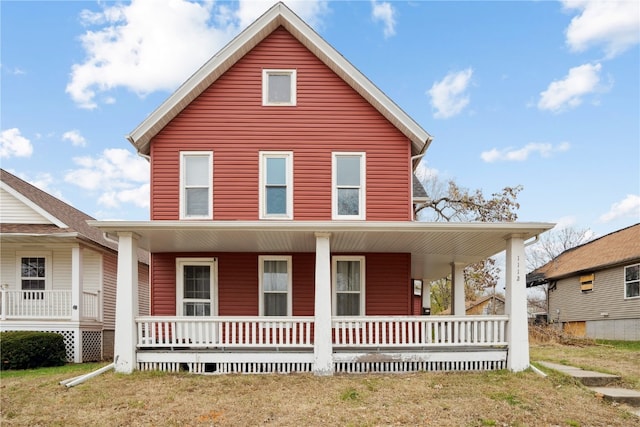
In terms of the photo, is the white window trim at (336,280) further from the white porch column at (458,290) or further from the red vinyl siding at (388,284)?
the white porch column at (458,290)

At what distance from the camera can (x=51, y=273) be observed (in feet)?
51.9

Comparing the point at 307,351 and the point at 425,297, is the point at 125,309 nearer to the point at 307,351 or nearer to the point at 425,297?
the point at 307,351

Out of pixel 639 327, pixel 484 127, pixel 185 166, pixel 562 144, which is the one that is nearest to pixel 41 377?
pixel 185 166

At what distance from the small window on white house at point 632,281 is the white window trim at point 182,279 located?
16321 millimetres

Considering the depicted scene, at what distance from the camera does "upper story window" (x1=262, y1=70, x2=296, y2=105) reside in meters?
12.9

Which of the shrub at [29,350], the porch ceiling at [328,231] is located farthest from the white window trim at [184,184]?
the shrub at [29,350]

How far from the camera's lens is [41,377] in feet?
36.2

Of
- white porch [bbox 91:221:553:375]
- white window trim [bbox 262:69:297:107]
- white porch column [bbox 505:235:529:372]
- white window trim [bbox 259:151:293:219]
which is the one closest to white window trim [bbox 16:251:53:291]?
white porch [bbox 91:221:553:375]

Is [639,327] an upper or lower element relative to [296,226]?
lower

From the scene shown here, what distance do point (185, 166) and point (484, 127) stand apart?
1771cm

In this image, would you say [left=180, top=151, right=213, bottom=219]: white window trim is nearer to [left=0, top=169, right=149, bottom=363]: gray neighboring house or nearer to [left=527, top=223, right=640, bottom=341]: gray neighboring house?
[left=0, top=169, right=149, bottom=363]: gray neighboring house

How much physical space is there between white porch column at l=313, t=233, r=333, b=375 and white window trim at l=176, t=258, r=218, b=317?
343cm

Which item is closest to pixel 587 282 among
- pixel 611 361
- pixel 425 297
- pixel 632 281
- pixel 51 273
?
pixel 632 281

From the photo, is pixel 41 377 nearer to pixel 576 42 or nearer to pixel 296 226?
pixel 296 226
